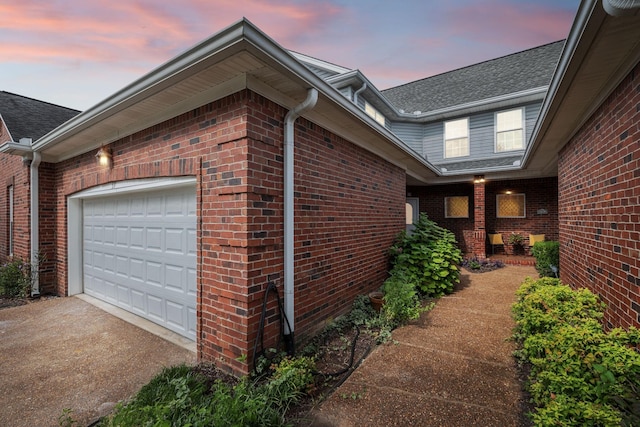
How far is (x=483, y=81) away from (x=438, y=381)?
12.5m

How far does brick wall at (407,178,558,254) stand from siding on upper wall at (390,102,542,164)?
1.17m

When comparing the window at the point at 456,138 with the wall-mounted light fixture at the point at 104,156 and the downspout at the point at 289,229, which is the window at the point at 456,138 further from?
the wall-mounted light fixture at the point at 104,156

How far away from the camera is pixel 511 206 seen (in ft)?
34.6

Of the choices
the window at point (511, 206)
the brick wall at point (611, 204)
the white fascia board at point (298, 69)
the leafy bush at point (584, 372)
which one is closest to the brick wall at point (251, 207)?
the white fascia board at point (298, 69)

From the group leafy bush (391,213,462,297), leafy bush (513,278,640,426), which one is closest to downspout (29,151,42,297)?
leafy bush (391,213,462,297)

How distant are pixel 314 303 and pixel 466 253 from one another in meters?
9.10

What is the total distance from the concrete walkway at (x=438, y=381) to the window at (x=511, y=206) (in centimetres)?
743

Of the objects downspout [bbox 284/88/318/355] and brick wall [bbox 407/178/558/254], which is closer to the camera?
downspout [bbox 284/88/318/355]

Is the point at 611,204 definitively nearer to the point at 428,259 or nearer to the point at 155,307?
the point at 428,259

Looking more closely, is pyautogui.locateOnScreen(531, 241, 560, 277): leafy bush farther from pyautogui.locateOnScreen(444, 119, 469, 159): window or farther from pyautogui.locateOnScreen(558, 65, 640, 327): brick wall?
pyautogui.locateOnScreen(444, 119, 469, 159): window

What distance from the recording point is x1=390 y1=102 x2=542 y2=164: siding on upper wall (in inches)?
385

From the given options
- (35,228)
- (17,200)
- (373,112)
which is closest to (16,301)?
(35,228)

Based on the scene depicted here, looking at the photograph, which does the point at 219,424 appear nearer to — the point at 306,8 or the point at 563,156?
the point at 306,8

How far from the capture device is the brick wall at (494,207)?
9.92m
